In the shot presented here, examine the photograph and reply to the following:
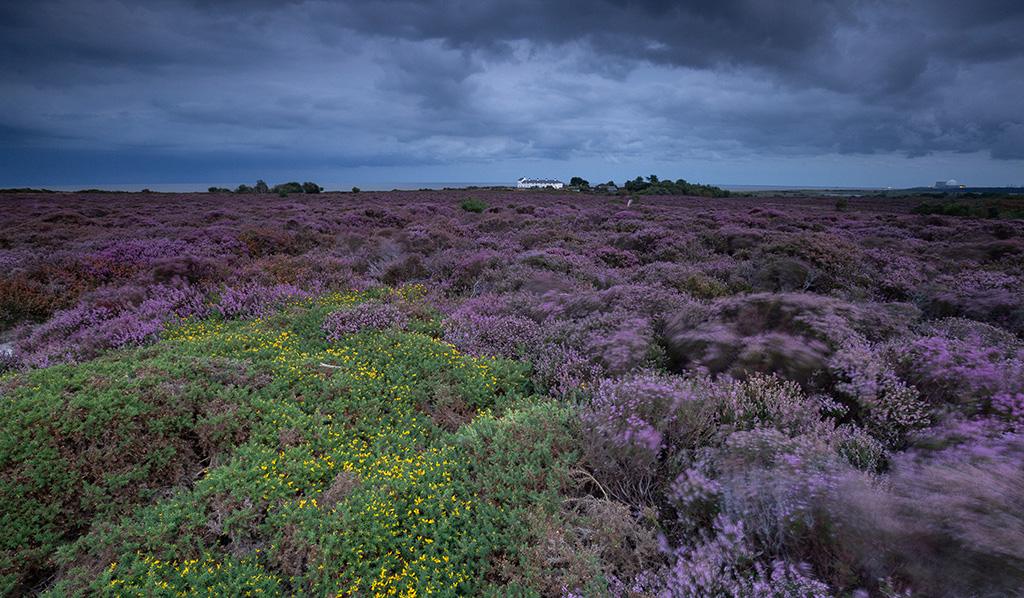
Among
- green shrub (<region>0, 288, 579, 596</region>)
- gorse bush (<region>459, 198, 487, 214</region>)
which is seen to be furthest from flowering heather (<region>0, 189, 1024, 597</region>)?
gorse bush (<region>459, 198, 487, 214</region>)

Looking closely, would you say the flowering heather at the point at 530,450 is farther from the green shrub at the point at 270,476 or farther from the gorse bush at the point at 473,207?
the gorse bush at the point at 473,207

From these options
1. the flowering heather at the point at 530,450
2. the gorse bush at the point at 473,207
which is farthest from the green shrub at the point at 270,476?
the gorse bush at the point at 473,207

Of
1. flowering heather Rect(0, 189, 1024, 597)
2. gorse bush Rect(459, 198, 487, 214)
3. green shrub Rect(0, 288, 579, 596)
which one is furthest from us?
gorse bush Rect(459, 198, 487, 214)

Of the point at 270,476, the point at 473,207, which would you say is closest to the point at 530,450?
the point at 270,476

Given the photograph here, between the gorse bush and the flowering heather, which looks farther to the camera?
the gorse bush

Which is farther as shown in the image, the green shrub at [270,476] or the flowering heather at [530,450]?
the green shrub at [270,476]

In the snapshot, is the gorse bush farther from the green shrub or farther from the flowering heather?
the green shrub

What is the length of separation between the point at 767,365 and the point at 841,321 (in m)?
1.36

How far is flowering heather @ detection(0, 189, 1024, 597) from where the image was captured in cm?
306

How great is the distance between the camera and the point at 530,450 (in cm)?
455

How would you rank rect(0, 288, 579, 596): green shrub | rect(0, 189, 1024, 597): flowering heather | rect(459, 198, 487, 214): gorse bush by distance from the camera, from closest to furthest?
rect(0, 189, 1024, 597): flowering heather
rect(0, 288, 579, 596): green shrub
rect(459, 198, 487, 214): gorse bush

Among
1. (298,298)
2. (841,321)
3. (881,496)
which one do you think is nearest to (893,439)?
(881,496)

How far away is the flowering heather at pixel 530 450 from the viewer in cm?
306

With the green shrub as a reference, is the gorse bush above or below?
above
